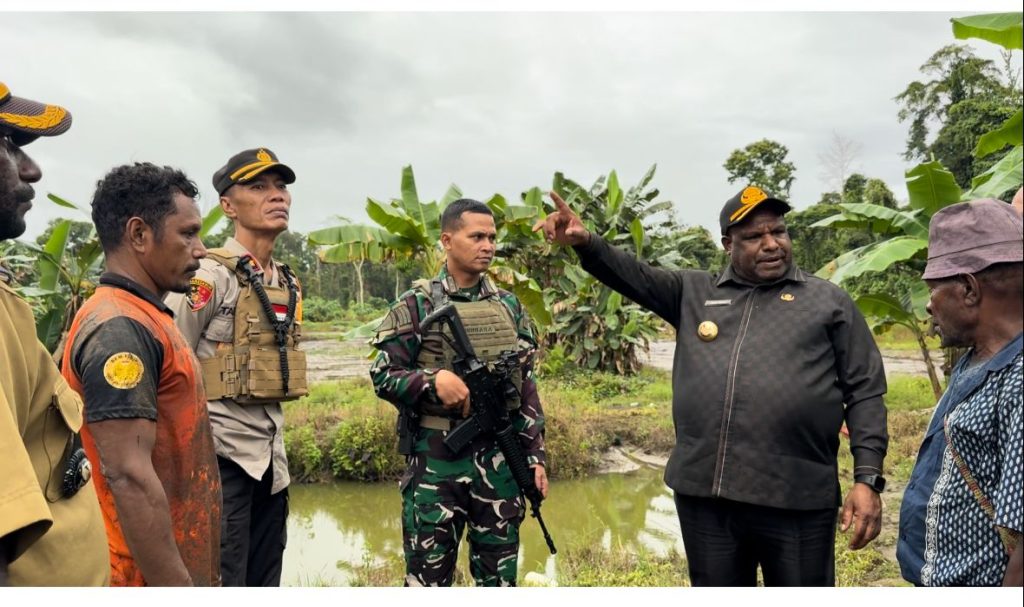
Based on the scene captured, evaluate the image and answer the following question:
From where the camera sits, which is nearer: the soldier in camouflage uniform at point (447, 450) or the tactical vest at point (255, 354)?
the tactical vest at point (255, 354)

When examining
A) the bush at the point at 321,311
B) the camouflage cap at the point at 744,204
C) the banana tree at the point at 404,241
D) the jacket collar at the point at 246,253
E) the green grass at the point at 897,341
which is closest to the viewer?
the camouflage cap at the point at 744,204

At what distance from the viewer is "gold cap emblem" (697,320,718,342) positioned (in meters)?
2.61

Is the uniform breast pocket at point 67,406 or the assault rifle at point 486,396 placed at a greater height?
the uniform breast pocket at point 67,406

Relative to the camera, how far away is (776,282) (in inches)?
103

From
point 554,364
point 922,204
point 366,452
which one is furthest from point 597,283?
point 922,204

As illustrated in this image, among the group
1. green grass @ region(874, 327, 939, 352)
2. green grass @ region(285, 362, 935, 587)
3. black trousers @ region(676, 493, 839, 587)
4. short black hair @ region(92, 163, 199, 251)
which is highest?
short black hair @ region(92, 163, 199, 251)

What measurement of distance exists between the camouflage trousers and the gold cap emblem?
0.97 m

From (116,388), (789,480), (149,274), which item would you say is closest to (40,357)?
(116,388)

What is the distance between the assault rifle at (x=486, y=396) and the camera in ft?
9.50

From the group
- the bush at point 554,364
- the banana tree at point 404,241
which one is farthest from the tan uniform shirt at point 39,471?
the bush at point 554,364

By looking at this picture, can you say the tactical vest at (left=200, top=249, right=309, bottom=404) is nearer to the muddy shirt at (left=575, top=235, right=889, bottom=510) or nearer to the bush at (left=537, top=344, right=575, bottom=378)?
the muddy shirt at (left=575, top=235, right=889, bottom=510)

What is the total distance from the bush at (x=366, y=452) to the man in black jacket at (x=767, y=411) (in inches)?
246

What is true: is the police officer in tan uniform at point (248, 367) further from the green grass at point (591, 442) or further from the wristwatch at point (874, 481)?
the green grass at point (591, 442)

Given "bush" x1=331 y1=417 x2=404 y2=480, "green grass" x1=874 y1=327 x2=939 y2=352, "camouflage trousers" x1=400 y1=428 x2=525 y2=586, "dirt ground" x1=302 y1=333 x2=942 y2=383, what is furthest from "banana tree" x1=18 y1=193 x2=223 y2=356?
"green grass" x1=874 y1=327 x2=939 y2=352
